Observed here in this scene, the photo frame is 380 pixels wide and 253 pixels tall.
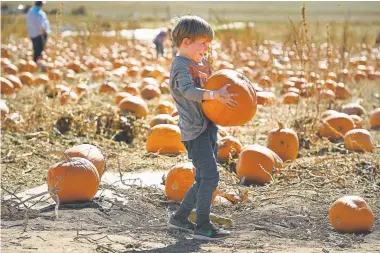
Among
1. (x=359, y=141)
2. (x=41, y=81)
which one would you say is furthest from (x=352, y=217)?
(x=41, y=81)

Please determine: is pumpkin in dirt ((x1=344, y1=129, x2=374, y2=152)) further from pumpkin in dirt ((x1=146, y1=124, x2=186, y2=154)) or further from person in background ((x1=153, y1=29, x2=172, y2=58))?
person in background ((x1=153, y1=29, x2=172, y2=58))

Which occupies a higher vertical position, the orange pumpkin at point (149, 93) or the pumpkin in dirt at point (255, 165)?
the orange pumpkin at point (149, 93)

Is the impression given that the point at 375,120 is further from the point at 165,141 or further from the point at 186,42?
the point at 186,42

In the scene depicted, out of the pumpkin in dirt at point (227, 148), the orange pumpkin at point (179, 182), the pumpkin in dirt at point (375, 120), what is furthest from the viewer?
the pumpkin in dirt at point (375, 120)

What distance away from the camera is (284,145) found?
6.86 m

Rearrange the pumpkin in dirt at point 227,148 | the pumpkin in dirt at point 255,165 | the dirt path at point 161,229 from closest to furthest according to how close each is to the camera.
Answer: the dirt path at point 161,229, the pumpkin in dirt at point 255,165, the pumpkin in dirt at point 227,148

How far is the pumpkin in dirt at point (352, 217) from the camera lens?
4781mm

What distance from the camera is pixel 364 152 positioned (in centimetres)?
725

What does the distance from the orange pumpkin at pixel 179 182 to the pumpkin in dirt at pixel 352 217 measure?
120cm

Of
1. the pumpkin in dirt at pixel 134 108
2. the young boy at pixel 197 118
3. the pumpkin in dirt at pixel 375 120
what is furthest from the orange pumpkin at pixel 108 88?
the young boy at pixel 197 118

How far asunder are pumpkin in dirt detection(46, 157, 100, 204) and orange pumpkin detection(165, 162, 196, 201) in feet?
1.82

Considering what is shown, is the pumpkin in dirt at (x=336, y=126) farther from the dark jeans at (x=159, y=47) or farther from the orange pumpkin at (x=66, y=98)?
the dark jeans at (x=159, y=47)

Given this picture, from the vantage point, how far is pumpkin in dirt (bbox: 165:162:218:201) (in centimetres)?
555

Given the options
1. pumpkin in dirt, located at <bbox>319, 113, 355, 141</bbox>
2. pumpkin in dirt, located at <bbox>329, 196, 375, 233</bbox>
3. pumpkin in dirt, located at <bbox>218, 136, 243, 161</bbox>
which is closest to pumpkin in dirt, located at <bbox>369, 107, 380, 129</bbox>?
pumpkin in dirt, located at <bbox>319, 113, 355, 141</bbox>
